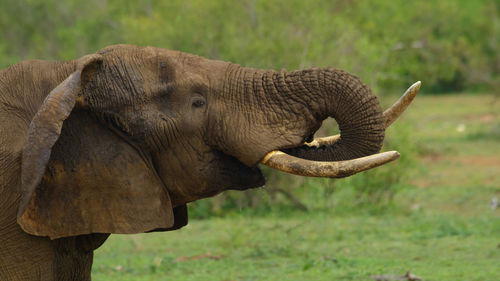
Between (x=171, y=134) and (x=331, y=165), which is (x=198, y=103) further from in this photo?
(x=331, y=165)

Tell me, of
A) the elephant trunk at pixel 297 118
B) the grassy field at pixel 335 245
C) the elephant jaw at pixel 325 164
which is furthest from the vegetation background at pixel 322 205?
the elephant jaw at pixel 325 164

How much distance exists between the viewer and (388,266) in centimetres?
784

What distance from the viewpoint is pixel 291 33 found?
41.9 ft

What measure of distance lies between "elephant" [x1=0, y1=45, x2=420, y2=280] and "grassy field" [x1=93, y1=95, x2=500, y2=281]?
307 cm

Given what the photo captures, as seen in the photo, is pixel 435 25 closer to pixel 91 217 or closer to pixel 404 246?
pixel 404 246

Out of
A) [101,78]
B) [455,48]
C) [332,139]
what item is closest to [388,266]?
[332,139]

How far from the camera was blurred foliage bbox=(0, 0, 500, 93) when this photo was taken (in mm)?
12570

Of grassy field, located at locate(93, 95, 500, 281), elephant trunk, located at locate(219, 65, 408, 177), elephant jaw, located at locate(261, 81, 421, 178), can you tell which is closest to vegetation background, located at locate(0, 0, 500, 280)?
grassy field, located at locate(93, 95, 500, 281)

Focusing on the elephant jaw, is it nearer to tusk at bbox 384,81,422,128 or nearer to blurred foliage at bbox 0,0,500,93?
tusk at bbox 384,81,422,128

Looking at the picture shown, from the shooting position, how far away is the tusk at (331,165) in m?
4.03

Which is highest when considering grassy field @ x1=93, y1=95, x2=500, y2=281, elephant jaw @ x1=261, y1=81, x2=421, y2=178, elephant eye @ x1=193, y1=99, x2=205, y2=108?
elephant eye @ x1=193, y1=99, x2=205, y2=108

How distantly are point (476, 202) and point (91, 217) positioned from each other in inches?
328

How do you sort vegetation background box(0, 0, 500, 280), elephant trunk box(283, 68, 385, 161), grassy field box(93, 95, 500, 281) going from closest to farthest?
elephant trunk box(283, 68, 385, 161) < grassy field box(93, 95, 500, 281) < vegetation background box(0, 0, 500, 280)

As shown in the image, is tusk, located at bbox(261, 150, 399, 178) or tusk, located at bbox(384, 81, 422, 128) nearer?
tusk, located at bbox(261, 150, 399, 178)
